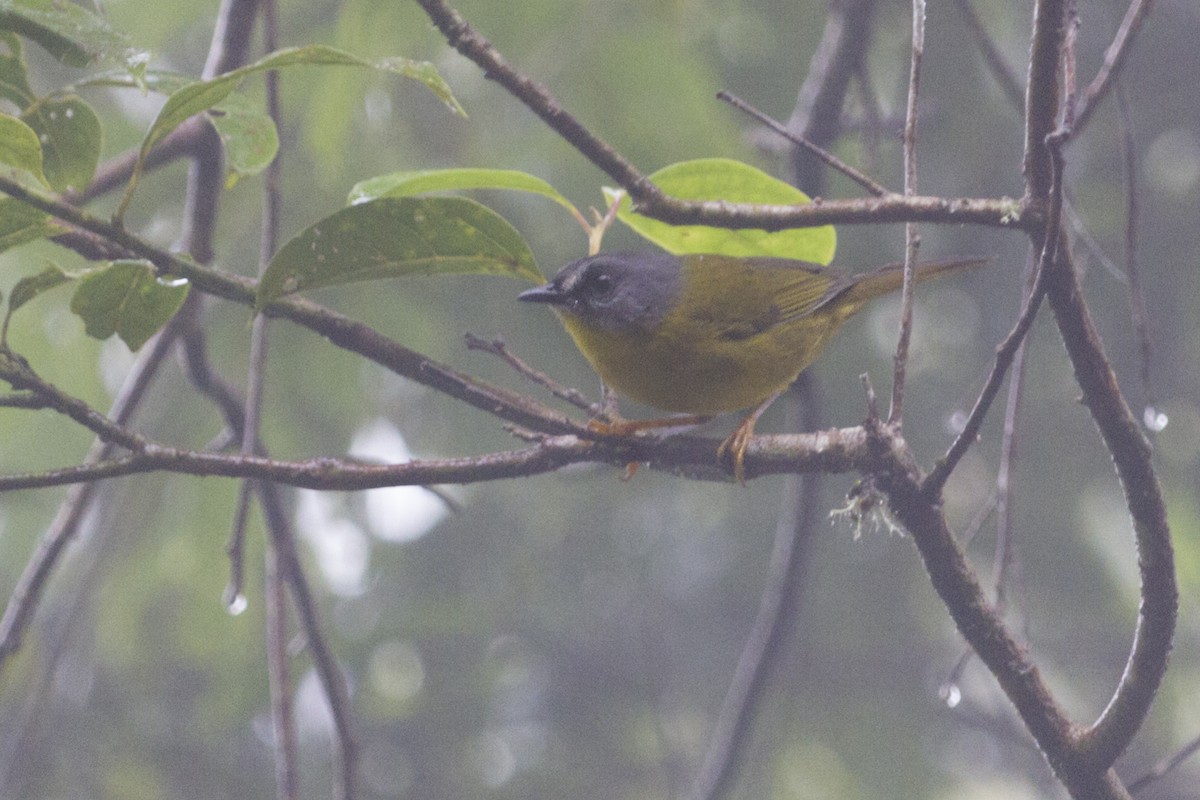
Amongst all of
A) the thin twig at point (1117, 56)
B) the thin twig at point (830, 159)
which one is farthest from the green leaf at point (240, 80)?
the thin twig at point (1117, 56)

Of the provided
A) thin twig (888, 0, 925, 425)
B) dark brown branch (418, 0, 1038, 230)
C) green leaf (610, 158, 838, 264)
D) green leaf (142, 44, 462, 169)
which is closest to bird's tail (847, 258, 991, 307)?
green leaf (610, 158, 838, 264)

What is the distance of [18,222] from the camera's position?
1229 millimetres

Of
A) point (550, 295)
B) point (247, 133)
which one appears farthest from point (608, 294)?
point (247, 133)

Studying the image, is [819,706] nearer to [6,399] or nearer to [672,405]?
[672,405]

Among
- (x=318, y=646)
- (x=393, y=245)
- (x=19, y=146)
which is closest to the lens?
(x=19, y=146)

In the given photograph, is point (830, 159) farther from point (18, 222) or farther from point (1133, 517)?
point (18, 222)

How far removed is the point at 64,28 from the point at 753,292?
185 centimetres

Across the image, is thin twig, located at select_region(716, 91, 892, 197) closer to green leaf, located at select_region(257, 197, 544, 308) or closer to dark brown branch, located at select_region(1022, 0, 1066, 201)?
dark brown branch, located at select_region(1022, 0, 1066, 201)

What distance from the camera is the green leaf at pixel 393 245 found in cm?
137

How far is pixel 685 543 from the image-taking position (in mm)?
3822

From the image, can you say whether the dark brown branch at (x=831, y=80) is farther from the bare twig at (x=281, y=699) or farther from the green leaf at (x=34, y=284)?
the green leaf at (x=34, y=284)

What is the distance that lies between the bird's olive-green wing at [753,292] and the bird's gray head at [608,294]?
4.5 inches

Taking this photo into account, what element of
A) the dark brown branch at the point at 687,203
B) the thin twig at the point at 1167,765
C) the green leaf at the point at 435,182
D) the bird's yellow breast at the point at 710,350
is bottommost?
the thin twig at the point at 1167,765

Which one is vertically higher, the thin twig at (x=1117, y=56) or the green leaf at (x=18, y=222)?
the thin twig at (x=1117, y=56)
